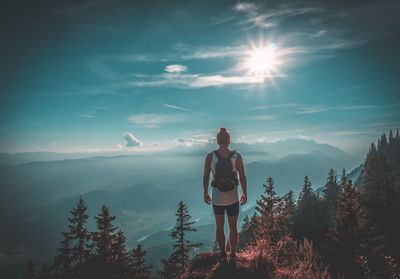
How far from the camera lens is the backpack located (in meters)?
7.29

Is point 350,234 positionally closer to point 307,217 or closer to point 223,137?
point 223,137

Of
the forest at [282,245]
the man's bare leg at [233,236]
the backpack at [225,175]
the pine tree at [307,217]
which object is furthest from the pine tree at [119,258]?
the pine tree at [307,217]

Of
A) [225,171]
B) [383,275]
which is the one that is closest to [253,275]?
[225,171]

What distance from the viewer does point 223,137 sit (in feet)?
24.4

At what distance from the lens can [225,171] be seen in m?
7.38

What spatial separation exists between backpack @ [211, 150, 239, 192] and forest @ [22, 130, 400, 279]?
81.0 inches

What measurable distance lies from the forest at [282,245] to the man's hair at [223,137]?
10.4 feet

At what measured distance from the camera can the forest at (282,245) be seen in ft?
22.8

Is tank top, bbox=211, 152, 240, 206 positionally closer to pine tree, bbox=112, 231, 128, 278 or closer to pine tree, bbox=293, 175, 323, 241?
pine tree, bbox=112, 231, 128, 278

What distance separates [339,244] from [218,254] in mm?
17690

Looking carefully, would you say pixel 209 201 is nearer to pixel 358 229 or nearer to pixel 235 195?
pixel 235 195

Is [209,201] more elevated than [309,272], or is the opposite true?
[209,201]

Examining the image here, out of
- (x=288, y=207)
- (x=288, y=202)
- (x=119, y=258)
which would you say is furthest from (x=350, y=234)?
(x=288, y=202)

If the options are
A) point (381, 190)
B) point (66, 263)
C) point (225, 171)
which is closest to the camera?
point (225, 171)
